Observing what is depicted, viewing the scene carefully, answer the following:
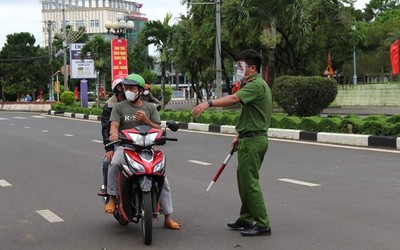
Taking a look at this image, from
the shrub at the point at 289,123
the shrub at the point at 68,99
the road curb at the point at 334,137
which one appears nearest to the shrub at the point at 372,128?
Result: the road curb at the point at 334,137

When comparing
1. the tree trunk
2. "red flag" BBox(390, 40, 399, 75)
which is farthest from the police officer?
the tree trunk

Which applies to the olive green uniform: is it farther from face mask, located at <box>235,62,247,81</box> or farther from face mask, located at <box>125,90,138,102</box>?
face mask, located at <box>125,90,138,102</box>

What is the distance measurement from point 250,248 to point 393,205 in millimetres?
2435

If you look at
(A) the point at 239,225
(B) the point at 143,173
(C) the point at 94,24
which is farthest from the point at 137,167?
(C) the point at 94,24

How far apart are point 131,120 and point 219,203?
2006 mm

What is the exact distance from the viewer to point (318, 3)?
31.6 meters

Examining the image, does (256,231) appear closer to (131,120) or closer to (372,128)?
(131,120)

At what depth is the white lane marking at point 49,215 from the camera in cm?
638

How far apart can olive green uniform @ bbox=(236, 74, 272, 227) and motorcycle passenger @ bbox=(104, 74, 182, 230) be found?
79 centimetres

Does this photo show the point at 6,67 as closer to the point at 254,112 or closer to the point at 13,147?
the point at 13,147

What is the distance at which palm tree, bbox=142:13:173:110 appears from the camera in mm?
29984

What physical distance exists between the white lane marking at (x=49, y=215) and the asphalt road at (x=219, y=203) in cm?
1

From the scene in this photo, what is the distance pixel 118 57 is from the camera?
28688 mm

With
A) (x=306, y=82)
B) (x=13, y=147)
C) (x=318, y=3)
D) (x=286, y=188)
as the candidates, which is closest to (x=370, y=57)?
(x=318, y=3)
